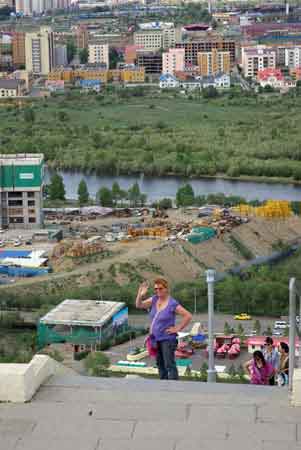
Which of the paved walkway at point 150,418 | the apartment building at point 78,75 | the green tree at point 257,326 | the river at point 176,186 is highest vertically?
the paved walkway at point 150,418

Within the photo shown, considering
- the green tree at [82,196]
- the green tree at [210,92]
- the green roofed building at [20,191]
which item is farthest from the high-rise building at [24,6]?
the green roofed building at [20,191]

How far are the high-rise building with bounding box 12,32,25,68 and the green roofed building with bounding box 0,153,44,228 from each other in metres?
14.1

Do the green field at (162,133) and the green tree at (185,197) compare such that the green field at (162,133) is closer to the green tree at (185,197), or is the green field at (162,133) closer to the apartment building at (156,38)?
the green tree at (185,197)

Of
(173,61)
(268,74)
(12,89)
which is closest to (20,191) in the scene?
(12,89)

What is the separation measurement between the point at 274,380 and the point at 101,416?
1.37 feet

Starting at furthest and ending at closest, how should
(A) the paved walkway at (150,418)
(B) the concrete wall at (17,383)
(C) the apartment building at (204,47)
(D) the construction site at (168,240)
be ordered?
(C) the apartment building at (204,47)
(D) the construction site at (168,240)
(B) the concrete wall at (17,383)
(A) the paved walkway at (150,418)

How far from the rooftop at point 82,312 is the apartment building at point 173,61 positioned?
1493 cm

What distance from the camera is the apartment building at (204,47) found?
21969mm

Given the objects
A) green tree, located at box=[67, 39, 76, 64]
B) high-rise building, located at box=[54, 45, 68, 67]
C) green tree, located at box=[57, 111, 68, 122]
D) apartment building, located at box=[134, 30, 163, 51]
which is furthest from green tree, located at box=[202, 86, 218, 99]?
apartment building, located at box=[134, 30, 163, 51]

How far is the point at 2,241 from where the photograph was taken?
7.88 meters

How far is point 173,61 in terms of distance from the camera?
2112cm

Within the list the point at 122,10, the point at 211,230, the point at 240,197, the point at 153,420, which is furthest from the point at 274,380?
the point at 122,10

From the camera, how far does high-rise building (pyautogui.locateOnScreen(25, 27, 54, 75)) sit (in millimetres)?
21438

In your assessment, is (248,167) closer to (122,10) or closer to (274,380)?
(274,380)
